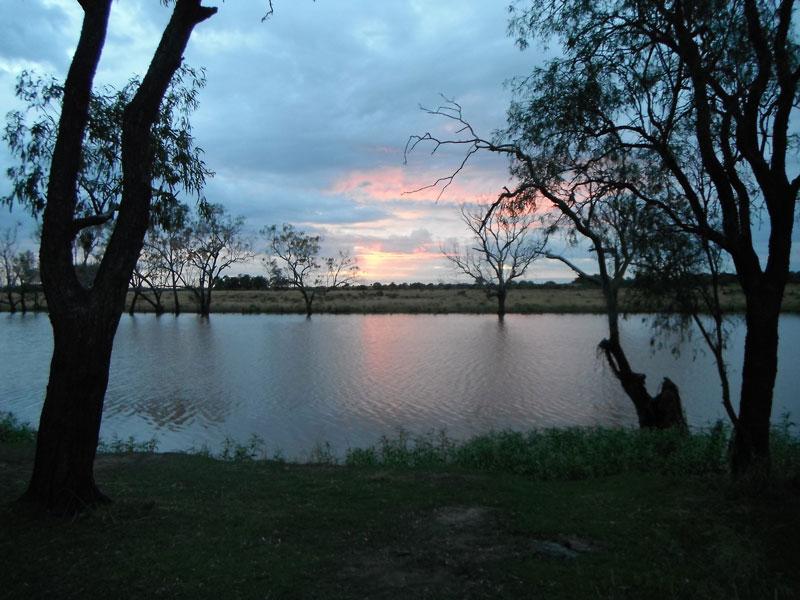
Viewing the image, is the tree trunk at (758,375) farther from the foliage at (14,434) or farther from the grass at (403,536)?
the foliage at (14,434)

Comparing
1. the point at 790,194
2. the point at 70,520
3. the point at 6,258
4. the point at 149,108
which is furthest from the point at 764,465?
the point at 6,258

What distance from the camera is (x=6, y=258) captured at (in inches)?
2756

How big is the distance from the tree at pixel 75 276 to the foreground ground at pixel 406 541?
0.45m

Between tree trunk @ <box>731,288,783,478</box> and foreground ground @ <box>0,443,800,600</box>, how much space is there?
0.55 metres

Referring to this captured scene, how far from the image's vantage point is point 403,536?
546cm

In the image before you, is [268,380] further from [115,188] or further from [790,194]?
[790,194]

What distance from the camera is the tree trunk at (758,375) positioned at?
6.68 m

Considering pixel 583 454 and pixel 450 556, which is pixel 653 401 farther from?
pixel 450 556

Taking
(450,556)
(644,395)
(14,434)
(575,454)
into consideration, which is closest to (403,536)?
(450,556)

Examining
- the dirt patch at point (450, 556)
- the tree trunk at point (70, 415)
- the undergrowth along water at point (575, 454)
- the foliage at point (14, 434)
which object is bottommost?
the foliage at point (14, 434)

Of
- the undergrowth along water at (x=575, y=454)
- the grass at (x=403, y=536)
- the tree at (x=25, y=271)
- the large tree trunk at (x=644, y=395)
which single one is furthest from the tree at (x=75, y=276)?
the tree at (x=25, y=271)

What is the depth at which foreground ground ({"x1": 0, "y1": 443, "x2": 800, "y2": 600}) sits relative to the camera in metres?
4.26

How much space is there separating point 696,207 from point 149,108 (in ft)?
20.8

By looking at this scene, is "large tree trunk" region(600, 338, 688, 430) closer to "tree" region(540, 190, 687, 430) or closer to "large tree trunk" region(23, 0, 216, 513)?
"tree" region(540, 190, 687, 430)
